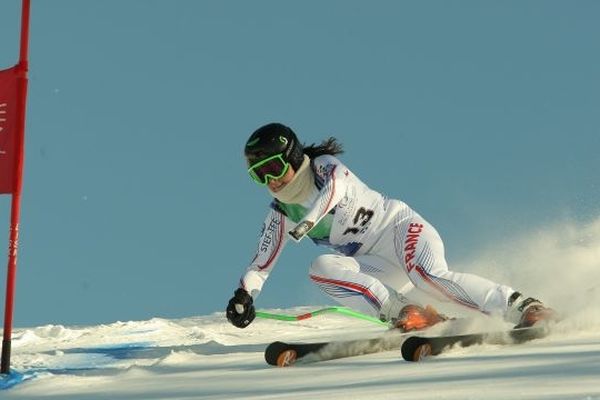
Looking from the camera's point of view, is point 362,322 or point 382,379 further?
point 362,322

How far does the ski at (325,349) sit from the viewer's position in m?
6.04

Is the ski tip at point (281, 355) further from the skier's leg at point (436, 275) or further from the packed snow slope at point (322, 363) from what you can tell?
the skier's leg at point (436, 275)

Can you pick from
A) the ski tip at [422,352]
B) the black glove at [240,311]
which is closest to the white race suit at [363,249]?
the black glove at [240,311]

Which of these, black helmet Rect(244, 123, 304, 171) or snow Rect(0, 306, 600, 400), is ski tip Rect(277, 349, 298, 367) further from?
black helmet Rect(244, 123, 304, 171)

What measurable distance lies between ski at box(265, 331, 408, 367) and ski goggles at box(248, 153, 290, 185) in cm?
116

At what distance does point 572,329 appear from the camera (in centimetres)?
628

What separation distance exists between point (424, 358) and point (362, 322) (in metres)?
3.40

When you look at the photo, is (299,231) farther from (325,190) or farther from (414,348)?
(414,348)

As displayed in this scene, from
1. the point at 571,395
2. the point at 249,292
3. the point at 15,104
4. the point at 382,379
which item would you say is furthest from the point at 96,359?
the point at 571,395

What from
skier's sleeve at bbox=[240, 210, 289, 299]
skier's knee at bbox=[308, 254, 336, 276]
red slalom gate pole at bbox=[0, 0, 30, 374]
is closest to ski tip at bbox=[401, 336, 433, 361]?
skier's knee at bbox=[308, 254, 336, 276]

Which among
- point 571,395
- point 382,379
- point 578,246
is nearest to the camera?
point 571,395

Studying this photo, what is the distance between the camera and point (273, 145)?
253 inches

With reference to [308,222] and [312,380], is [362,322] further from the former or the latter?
[312,380]

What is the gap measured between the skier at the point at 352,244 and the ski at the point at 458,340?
0.11 m
